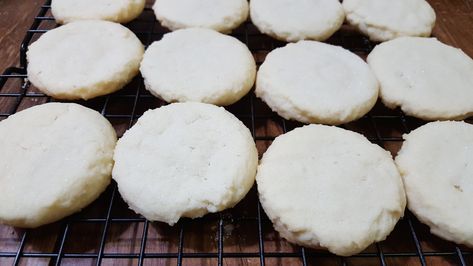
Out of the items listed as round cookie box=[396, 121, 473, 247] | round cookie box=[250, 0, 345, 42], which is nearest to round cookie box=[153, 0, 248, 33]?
round cookie box=[250, 0, 345, 42]

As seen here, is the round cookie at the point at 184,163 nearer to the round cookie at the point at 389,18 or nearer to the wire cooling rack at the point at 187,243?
the wire cooling rack at the point at 187,243

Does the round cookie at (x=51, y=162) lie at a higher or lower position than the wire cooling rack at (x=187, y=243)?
higher

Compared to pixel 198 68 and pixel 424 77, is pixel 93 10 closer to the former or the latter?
pixel 198 68

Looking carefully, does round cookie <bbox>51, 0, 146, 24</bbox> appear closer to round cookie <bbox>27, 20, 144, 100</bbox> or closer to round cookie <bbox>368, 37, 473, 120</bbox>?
round cookie <bbox>27, 20, 144, 100</bbox>

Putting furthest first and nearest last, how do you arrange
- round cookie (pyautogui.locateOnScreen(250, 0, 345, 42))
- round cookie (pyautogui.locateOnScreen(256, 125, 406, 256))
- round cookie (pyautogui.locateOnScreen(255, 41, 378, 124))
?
1. round cookie (pyautogui.locateOnScreen(250, 0, 345, 42))
2. round cookie (pyautogui.locateOnScreen(255, 41, 378, 124))
3. round cookie (pyautogui.locateOnScreen(256, 125, 406, 256))

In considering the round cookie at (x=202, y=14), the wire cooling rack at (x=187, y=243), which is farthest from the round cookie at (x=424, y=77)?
the round cookie at (x=202, y=14)

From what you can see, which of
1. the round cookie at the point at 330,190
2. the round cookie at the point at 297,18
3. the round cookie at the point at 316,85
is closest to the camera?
the round cookie at the point at 330,190

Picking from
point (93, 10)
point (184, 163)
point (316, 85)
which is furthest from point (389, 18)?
point (93, 10)
